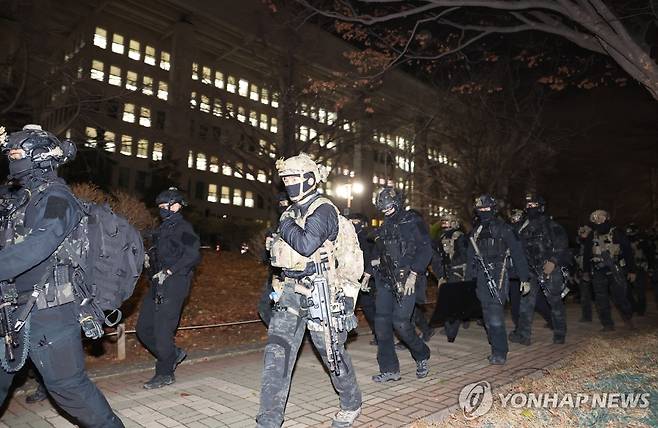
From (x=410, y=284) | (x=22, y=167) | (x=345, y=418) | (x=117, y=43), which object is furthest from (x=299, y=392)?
(x=117, y=43)

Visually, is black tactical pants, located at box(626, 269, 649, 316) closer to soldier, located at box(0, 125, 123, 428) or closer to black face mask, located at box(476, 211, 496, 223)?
black face mask, located at box(476, 211, 496, 223)

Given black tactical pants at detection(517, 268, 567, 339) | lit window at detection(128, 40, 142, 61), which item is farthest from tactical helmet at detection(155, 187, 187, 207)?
lit window at detection(128, 40, 142, 61)

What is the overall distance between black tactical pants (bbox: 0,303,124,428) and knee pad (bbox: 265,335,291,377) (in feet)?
3.90

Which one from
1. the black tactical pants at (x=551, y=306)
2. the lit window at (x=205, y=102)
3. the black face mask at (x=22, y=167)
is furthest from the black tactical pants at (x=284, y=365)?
the lit window at (x=205, y=102)

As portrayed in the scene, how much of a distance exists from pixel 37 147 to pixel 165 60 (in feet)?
159

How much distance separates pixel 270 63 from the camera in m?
14.7

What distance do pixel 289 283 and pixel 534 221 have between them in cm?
599

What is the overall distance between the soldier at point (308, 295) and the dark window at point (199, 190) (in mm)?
48173

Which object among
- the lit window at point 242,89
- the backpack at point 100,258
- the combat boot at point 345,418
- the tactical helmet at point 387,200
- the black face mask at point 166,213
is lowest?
the combat boot at point 345,418

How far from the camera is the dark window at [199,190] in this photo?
49969mm

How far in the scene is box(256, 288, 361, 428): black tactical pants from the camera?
11.7 feet

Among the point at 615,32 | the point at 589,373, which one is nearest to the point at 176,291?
the point at 589,373

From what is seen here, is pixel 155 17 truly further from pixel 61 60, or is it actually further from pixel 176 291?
pixel 176 291

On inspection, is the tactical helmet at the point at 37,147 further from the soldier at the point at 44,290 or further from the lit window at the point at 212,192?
the lit window at the point at 212,192
